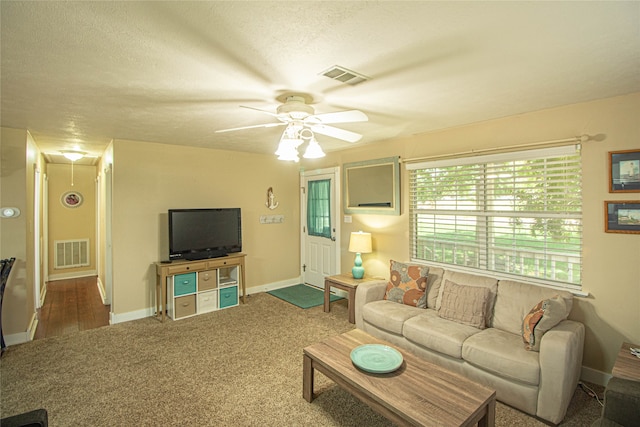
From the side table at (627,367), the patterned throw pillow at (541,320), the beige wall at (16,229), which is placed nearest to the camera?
the side table at (627,367)

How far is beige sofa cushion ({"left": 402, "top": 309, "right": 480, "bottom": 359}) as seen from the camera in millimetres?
2688

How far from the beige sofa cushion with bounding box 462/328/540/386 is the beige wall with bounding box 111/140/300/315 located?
3723 mm

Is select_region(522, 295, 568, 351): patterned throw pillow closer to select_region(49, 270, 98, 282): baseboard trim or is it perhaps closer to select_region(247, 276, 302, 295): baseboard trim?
select_region(247, 276, 302, 295): baseboard trim

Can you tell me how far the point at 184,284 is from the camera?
14.2 ft

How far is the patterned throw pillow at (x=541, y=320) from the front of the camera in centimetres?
241

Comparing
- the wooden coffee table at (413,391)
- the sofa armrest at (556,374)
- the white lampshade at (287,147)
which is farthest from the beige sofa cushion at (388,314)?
the white lampshade at (287,147)

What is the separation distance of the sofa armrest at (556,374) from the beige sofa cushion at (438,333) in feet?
1.90

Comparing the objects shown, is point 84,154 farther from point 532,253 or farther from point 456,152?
point 532,253

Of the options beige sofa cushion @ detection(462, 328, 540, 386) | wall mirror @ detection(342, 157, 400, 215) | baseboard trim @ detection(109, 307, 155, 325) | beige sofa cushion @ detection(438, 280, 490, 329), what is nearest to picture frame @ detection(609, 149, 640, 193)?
beige sofa cushion @ detection(438, 280, 490, 329)

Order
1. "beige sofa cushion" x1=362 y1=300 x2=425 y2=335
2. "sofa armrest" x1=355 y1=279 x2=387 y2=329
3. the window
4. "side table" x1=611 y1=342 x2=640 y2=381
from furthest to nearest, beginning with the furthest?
"sofa armrest" x1=355 y1=279 x2=387 y2=329, "beige sofa cushion" x1=362 y1=300 x2=425 y2=335, the window, "side table" x1=611 y1=342 x2=640 y2=381

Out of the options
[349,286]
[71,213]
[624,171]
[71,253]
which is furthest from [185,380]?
[71,213]

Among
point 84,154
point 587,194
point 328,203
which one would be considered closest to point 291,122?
point 587,194

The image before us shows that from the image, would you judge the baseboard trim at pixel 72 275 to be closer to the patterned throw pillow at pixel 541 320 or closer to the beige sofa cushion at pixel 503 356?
the beige sofa cushion at pixel 503 356

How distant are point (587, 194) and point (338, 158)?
325 cm
